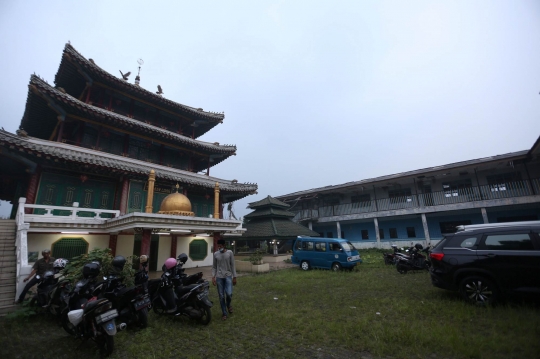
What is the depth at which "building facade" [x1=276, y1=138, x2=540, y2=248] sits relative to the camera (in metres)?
19.6

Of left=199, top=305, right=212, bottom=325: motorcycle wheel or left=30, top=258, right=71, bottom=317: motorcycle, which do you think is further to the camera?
left=30, top=258, right=71, bottom=317: motorcycle

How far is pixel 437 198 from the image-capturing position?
22312 mm

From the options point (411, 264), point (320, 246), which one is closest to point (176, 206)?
point (320, 246)

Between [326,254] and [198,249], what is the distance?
28.4 ft

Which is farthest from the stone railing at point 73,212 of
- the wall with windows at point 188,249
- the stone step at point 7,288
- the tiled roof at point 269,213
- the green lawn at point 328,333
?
the tiled roof at point 269,213

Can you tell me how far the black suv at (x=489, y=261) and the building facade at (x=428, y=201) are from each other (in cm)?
1518

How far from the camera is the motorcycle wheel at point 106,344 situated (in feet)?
13.6

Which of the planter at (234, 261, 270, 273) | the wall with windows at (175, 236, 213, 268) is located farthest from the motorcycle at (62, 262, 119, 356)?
the wall with windows at (175, 236, 213, 268)

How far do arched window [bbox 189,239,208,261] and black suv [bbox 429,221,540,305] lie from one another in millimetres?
14006

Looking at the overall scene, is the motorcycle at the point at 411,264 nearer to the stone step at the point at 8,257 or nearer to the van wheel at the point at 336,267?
the van wheel at the point at 336,267

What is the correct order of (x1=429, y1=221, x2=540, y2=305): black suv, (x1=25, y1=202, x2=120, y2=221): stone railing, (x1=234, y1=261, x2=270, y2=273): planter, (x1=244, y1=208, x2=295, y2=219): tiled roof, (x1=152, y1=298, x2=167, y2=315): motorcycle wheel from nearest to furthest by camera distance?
(x1=429, y1=221, x2=540, y2=305): black suv, (x1=152, y1=298, x2=167, y2=315): motorcycle wheel, (x1=25, y1=202, x2=120, y2=221): stone railing, (x1=234, y1=261, x2=270, y2=273): planter, (x1=244, y1=208, x2=295, y2=219): tiled roof

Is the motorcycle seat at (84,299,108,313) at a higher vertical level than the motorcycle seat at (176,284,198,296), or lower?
higher

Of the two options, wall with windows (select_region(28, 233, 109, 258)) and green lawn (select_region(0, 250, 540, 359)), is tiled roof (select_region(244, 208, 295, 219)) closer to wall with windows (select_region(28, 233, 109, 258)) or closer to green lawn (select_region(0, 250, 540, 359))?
wall with windows (select_region(28, 233, 109, 258))

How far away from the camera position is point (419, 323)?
5.07 metres
